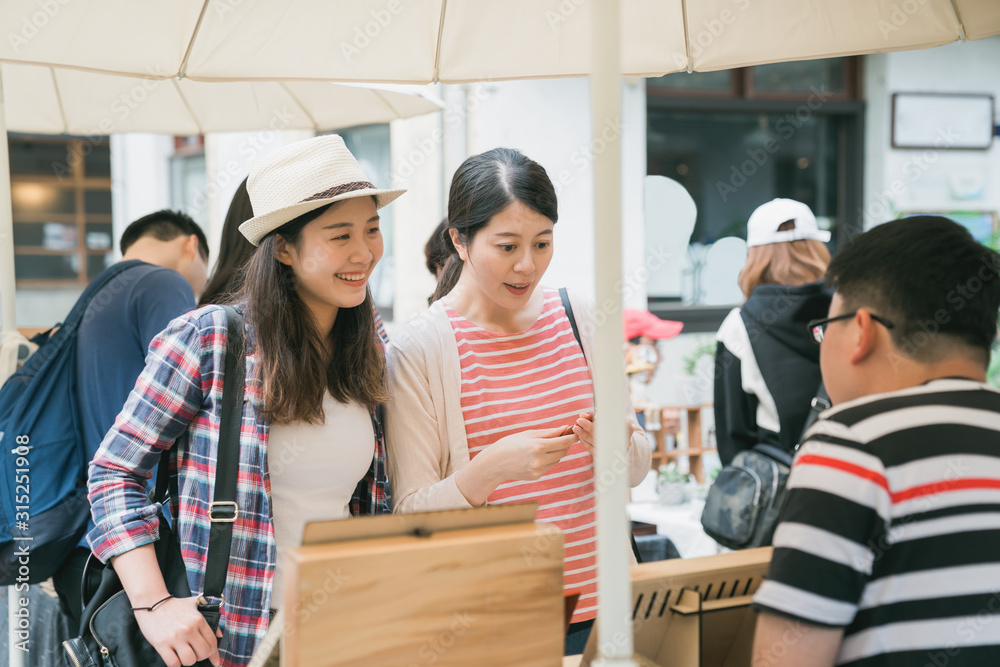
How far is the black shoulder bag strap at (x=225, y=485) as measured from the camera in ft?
5.21

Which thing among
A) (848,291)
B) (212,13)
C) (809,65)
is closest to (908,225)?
(848,291)

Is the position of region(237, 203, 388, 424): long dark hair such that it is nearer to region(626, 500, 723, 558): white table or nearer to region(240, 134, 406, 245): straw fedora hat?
region(240, 134, 406, 245): straw fedora hat

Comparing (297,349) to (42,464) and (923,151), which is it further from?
(923,151)

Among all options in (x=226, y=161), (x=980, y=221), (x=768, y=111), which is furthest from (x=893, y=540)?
(x=226, y=161)

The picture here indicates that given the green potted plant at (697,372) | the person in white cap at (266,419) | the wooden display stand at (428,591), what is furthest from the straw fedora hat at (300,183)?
the green potted plant at (697,372)

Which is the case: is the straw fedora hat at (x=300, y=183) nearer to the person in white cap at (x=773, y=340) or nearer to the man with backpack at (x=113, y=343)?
the man with backpack at (x=113, y=343)

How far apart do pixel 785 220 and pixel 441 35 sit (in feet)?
5.19

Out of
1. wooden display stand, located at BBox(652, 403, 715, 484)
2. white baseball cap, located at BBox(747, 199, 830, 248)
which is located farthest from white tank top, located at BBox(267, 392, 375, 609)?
wooden display stand, located at BBox(652, 403, 715, 484)

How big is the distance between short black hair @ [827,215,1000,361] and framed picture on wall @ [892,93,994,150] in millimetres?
6006

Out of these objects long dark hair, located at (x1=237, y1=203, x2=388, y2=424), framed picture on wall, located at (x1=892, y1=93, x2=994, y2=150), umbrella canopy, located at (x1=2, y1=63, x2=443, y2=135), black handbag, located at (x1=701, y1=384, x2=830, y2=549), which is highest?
framed picture on wall, located at (x1=892, y1=93, x2=994, y2=150)

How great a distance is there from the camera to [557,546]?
1.08 meters

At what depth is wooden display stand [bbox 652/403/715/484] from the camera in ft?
14.5

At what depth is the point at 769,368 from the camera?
290 cm

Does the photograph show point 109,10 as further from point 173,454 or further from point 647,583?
point 647,583
